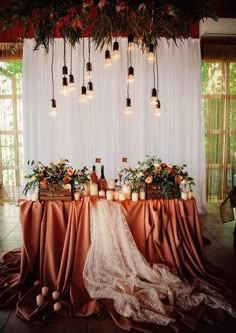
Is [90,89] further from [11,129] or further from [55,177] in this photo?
[11,129]

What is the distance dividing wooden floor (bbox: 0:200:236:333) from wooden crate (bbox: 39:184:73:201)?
2.97 feet

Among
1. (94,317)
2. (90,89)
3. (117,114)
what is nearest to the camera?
(94,317)

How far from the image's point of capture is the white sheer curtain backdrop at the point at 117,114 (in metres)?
4.61

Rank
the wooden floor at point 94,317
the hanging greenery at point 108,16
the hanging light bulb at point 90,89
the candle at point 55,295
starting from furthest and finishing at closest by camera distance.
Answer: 1. the hanging light bulb at point 90,89
2. the candle at point 55,295
3. the hanging greenery at point 108,16
4. the wooden floor at point 94,317

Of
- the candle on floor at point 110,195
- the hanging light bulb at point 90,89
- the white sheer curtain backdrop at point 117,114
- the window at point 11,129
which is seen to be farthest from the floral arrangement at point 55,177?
the window at point 11,129

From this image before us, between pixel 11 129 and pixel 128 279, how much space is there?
3677 millimetres

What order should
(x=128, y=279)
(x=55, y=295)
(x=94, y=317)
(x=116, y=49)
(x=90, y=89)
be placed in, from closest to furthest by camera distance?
1. (x=94, y=317)
2. (x=55, y=295)
3. (x=128, y=279)
4. (x=116, y=49)
5. (x=90, y=89)

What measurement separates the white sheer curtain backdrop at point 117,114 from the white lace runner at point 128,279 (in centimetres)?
239

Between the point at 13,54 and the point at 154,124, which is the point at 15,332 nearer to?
the point at 154,124

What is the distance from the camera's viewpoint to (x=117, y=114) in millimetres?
4699

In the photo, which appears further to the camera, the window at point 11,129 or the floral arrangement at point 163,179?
the window at point 11,129

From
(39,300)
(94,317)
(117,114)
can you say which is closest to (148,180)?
(94,317)

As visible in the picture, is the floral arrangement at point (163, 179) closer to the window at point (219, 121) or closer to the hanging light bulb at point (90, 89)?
the hanging light bulb at point (90, 89)

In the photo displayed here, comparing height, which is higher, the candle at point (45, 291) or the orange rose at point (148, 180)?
the orange rose at point (148, 180)
